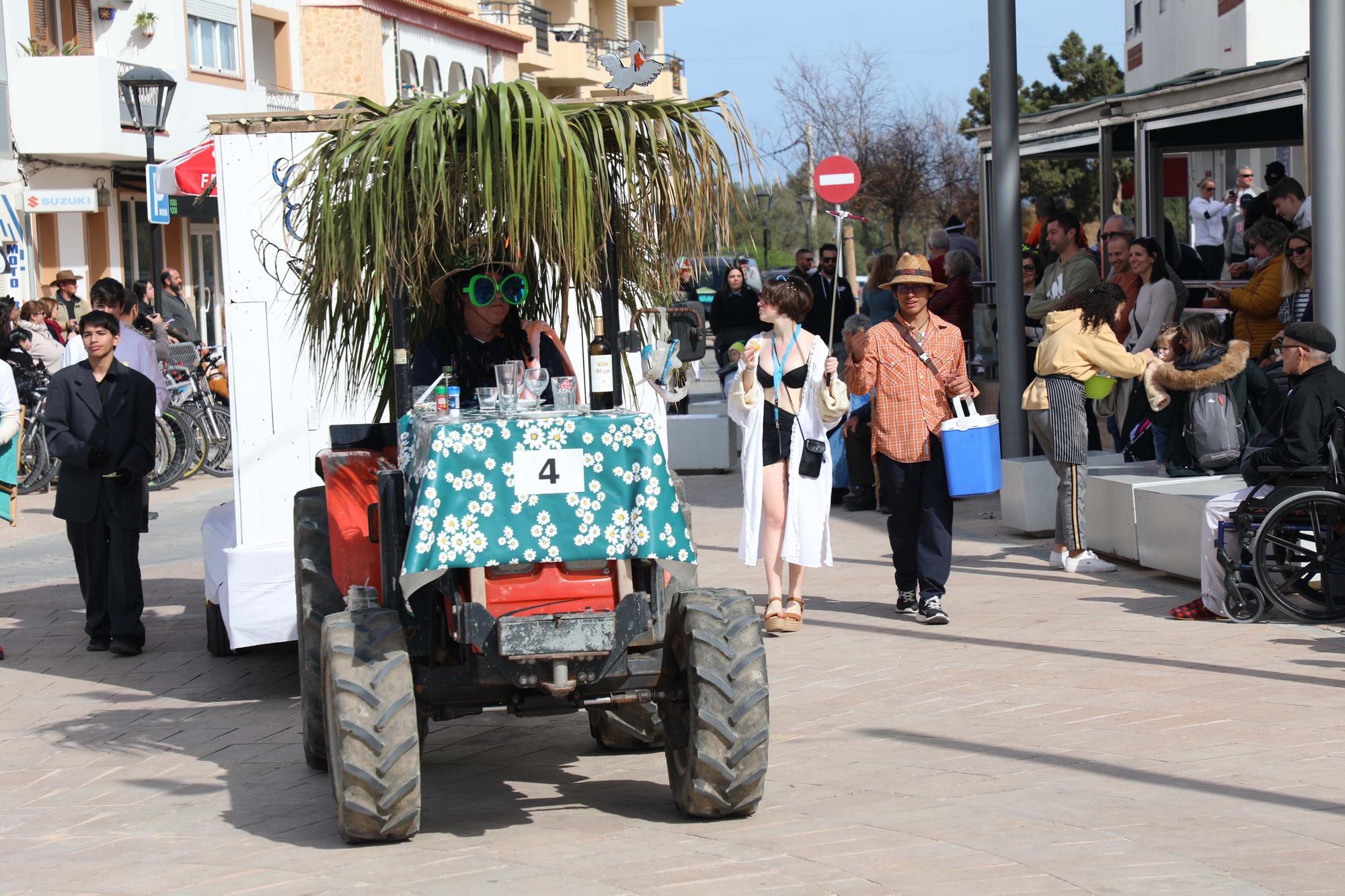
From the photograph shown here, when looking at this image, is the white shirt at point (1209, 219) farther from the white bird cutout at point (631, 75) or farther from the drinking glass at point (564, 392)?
the drinking glass at point (564, 392)

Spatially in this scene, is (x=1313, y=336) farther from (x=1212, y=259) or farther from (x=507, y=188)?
(x=1212, y=259)

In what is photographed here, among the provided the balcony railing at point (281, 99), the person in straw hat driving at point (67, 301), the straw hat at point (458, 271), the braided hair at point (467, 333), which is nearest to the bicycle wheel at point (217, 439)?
the person in straw hat driving at point (67, 301)

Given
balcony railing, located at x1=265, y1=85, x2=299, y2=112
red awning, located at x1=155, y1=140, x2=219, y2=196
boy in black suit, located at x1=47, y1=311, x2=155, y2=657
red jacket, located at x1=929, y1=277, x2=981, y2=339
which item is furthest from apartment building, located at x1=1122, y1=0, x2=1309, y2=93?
balcony railing, located at x1=265, y1=85, x2=299, y2=112

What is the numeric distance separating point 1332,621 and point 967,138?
44069 mm

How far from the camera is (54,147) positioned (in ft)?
102

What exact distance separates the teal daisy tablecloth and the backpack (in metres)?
5.94

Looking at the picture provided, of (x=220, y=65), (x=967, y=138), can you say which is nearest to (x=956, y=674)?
(x=220, y=65)

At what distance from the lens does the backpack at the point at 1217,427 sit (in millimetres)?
10648

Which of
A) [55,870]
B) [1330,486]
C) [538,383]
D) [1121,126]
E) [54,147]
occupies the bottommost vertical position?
[55,870]

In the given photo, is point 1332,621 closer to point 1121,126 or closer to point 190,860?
point 190,860

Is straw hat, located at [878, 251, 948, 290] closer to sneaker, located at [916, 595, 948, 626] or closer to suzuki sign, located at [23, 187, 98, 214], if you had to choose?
sneaker, located at [916, 595, 948, 626]

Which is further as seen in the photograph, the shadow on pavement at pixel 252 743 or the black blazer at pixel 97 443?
the black blazer at pixel 97 443

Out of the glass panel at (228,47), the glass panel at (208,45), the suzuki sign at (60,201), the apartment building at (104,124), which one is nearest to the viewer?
the suzuki sign at (60,201)

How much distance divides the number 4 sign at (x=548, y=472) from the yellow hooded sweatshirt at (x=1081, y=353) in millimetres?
6086
